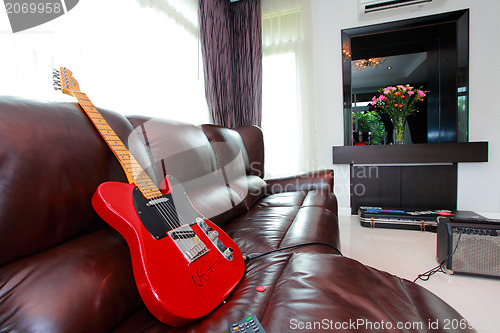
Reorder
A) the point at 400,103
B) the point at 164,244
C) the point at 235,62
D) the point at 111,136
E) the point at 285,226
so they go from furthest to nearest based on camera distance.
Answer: the point at 235,62, the point at 400,103, the point at 285,226, the point at 111,136, the point at 164,244

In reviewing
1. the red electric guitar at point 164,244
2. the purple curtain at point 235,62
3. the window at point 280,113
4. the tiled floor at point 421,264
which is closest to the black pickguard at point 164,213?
the red electric guitar at point 164,244

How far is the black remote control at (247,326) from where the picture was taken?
49 cm

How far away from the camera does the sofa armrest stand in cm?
206

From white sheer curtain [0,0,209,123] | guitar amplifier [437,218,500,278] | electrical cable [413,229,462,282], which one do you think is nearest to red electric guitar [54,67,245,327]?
white sheer curtain [0,0,209,123]

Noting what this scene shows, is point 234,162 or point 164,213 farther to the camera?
point 234,162

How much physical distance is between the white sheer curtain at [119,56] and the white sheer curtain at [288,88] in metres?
1.03

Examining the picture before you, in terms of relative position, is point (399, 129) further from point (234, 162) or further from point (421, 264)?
point (234, 162)

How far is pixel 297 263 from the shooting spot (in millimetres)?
763

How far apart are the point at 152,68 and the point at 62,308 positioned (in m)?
1.76

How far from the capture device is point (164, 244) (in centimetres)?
62

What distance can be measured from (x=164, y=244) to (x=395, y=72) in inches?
137

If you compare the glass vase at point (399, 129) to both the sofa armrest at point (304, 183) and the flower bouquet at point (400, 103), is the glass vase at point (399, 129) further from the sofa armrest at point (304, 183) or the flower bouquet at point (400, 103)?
the sofa armrest at point (304, 183)

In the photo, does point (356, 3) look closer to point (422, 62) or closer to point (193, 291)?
point (422, 62)

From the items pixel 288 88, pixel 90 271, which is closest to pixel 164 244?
pixel 90 271
